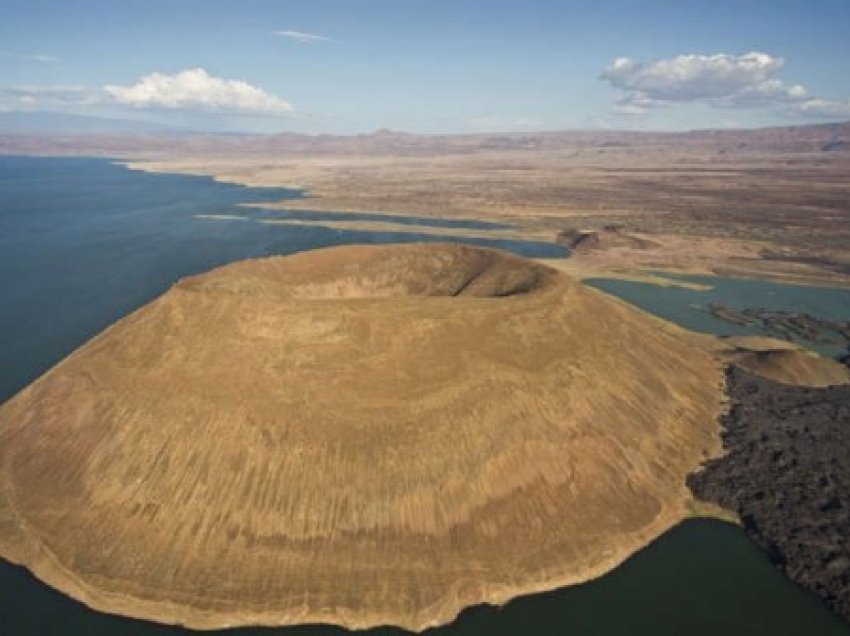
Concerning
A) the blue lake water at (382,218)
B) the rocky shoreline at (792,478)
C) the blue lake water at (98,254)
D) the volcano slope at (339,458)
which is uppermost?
the volcano slope at (339,458)

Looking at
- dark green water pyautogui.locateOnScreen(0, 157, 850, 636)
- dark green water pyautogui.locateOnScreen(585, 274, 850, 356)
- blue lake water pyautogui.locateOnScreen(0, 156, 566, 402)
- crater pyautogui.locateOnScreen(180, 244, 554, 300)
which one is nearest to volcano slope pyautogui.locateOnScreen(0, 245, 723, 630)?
dark green water pyautogui.locateOnScreen(0, 157, 850, 636)

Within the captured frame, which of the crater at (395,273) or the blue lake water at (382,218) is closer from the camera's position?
the crater at (395,273)

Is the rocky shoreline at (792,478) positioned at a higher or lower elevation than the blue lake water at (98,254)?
higher

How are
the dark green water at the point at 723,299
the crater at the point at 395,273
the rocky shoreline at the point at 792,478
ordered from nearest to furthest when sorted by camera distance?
the rocky shoreline at the point at 792,478 < the crater at the point at 395,273 < the dark green water at the point at 723,299

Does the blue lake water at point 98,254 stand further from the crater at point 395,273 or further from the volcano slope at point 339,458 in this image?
the crater at point 395,273

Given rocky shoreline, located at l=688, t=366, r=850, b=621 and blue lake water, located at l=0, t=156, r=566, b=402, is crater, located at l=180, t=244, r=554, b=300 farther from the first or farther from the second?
blue lake water, located at l=0, t=156, r=566, b=402

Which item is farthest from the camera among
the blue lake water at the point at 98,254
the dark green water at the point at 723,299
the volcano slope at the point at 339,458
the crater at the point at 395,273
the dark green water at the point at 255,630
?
the dark green water at the point at 723,299

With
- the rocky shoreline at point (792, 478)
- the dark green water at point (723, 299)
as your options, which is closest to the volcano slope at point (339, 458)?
the rocky shoreline at point (792, 478)
